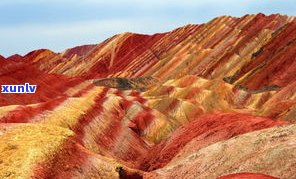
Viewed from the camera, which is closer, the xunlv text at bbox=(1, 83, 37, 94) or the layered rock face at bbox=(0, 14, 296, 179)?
the layered rock face at bbox=(0, 14, 296, 179)

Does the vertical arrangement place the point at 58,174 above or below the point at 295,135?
below

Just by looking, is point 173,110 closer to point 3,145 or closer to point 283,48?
point 3,145

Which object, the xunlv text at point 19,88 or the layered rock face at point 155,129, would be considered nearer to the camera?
the layered rock face at point 155,129

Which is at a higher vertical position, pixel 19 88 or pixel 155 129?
pixel 19 88

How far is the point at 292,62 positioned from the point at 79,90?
60850mm

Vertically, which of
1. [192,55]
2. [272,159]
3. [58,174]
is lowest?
[192,55]

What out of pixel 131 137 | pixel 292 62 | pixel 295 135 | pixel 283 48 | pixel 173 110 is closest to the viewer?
pixel 295 135

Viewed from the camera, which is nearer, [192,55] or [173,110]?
[173,110]

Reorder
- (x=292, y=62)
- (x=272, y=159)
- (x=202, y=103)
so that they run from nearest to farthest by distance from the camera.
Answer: (x=272, y=159) < (x=202, y=103) < (x=292, y=62)

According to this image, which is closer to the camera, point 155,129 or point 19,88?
point 155,129

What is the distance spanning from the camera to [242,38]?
7200 inches

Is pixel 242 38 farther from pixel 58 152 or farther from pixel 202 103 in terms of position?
pixel 58 152

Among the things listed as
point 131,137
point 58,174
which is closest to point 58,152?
point 58,174

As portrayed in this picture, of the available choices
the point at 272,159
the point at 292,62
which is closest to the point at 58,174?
the point at 272,159
